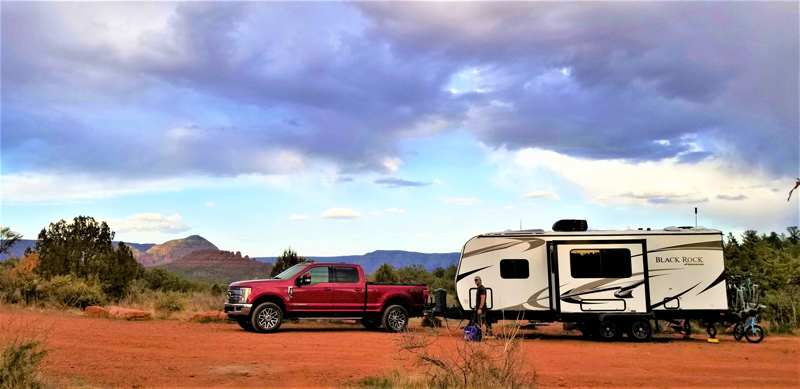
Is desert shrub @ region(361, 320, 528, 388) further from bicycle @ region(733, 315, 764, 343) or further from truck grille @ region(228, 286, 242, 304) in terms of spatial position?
bicycle @ region(733, 315, 764, 343)

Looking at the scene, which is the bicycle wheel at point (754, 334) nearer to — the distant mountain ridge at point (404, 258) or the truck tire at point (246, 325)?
the truck tire at point (246, 325)

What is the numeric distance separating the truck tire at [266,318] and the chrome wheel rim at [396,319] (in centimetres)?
314

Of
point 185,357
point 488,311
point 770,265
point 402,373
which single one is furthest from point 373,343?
point 770,265

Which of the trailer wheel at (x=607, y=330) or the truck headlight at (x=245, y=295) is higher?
the truck headlight at (x=245, y=295)

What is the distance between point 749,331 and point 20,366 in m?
16.8

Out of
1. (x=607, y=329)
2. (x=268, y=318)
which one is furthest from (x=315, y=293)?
(x=607, y=329)

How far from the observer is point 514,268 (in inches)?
680

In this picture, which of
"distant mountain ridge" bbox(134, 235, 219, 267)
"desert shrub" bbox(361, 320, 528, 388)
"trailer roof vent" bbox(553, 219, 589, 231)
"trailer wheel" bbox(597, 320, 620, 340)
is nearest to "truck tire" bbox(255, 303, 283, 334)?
"trailer roof vent" bbox(553, 219, 589, 231)

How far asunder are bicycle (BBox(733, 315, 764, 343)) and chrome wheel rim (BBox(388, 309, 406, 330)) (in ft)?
30.1

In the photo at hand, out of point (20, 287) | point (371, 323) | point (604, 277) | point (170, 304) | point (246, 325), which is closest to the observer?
point (604, 277)

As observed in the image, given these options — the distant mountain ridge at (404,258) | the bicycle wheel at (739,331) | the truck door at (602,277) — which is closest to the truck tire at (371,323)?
the truck door at (602,277)

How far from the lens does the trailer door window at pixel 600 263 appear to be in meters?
17.0

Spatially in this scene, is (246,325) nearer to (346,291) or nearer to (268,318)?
(268,318)

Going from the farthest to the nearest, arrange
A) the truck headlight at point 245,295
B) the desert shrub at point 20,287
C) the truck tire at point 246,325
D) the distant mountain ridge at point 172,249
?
the distant mountain ridge at point 172,249 < the desert shrub at point 20,287 < the truck tire at point 246,325 < the truck headlight at point 245,295
